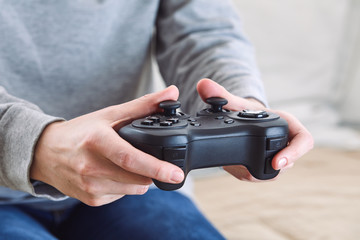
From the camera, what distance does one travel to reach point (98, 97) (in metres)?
0.53

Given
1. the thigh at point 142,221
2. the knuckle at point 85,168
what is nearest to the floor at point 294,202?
the thigh at point 142,221

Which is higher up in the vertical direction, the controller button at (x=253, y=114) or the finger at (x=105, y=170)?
the controller button at (x=253, y=114)

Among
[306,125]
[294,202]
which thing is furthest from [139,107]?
[306,125]

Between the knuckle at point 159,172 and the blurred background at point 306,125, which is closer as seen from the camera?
the knuckle at point 159,172

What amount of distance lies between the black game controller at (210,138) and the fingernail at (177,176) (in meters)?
0.01

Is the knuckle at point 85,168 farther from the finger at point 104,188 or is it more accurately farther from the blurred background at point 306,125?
the blurred background at point 306,125

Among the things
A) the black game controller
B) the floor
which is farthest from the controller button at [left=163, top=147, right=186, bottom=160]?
the floor

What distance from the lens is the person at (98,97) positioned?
0.33 m

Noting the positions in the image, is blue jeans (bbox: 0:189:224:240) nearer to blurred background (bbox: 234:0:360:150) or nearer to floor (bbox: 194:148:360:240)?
floor (bbox: 194:148:360:240)

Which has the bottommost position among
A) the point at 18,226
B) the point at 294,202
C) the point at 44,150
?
the point at 294,202

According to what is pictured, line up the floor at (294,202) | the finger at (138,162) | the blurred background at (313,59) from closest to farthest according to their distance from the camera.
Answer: the finger at (138,162)
the floor at (294,202)
the blurred background at (313,59)

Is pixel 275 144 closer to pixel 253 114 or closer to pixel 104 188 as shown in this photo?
pixel 253 114

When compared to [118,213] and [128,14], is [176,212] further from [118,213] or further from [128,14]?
[128,14]

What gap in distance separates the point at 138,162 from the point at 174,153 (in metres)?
0.03
